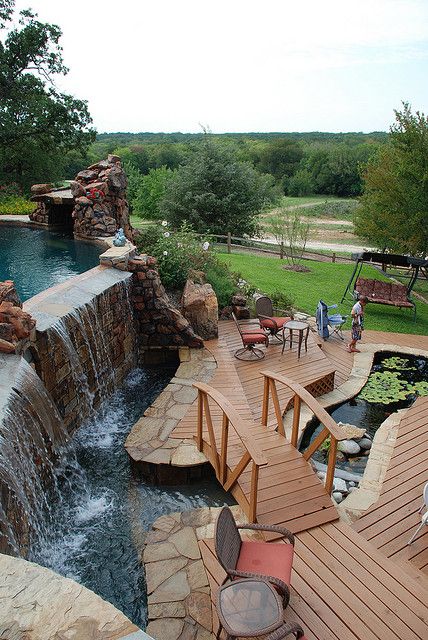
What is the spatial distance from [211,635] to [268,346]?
20.5 ft

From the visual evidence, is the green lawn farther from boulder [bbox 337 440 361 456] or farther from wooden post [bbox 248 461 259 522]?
wooden post [bbox 248 461 259 522]

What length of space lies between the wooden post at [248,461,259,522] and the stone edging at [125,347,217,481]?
1.37 meters

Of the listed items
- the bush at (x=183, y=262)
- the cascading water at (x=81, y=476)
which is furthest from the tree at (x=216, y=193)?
the cascading water at (x=81, y=476)

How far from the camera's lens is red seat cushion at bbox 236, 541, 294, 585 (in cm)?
355

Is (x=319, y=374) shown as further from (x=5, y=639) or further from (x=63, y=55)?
(x=63, y=55)

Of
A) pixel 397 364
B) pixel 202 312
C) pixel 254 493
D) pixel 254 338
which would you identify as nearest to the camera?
pixel 254 493

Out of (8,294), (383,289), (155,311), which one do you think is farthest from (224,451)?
(383,289)

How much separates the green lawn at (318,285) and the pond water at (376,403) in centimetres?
210

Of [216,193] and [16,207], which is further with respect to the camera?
[216,193]

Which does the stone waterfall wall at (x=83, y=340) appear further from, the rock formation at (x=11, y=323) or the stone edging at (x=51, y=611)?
the stone edging at (x=51, y=611)

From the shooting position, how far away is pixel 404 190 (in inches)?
545

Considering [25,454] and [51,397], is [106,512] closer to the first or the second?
[25,454]

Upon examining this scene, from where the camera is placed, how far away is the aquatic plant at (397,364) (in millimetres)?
9445

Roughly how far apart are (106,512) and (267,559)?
7.49 ft
